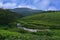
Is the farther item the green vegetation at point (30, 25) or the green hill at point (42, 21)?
the green hill at point (42, 21)

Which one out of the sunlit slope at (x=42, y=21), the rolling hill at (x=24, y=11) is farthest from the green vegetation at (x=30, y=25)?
the rolling hill at (x=24, y=11)

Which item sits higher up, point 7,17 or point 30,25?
point 7,17

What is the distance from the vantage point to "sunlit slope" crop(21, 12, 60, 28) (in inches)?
258

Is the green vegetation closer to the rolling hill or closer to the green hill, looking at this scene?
the green hill

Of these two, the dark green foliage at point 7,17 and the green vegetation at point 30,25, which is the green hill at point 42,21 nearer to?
the green vegetation at point 30,25

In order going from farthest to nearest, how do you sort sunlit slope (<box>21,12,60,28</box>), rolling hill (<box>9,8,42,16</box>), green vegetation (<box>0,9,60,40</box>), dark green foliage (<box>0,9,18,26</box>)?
1. rolling hill (<box>9,8,42,16</box>)
2. dark green foliage (<box>0,9,18,26</box>)
3. sunlit slope (<box>21,12,60,28</box>)
4. green vegetation (<box>0,9,60,40</box>)

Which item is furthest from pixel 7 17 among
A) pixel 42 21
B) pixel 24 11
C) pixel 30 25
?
pixel 42 21

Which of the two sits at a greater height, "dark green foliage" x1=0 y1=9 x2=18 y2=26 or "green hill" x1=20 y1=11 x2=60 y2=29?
"dark green foliage" x1=0 y1=9 x2=18 y2=26

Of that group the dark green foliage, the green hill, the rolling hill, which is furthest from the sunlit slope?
the dark green foliage

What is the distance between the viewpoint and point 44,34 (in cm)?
627

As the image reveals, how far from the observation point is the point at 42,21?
21.7 feet

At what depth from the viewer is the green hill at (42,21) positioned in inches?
258

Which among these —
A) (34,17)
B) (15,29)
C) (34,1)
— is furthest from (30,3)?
(15,29)

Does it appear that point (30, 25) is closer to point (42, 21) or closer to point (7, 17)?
point (42, 21)
